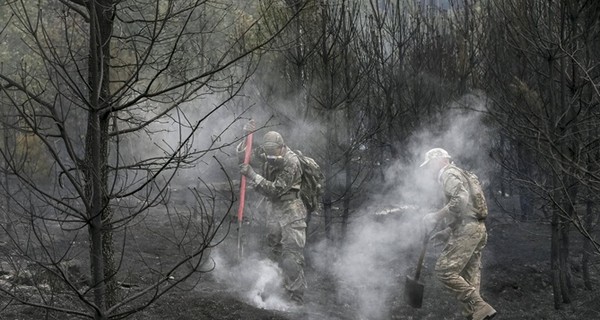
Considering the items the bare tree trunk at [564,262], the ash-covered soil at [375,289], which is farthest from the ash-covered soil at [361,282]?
the bare tree trunk at [564,262]

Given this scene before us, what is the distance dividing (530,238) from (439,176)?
256 inches

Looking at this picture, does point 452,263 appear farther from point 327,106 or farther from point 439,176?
point 327,106

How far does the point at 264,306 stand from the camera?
7.87m

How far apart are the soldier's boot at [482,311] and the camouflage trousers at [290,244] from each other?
208 cm

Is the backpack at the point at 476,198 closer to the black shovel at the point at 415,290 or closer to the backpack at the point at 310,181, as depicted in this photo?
the black shovel at the point at 415,290

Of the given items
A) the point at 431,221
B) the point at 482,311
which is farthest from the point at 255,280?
the point at 482,311

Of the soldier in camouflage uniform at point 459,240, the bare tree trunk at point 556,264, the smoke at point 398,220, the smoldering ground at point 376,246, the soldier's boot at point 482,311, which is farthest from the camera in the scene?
the smoke at point 398,220

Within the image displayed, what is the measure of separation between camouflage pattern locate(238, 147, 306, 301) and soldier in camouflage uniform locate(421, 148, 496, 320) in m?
1.61

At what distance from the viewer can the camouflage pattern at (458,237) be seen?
722 cm

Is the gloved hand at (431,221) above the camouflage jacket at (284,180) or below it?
below

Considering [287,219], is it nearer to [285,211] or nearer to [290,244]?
[285,211]

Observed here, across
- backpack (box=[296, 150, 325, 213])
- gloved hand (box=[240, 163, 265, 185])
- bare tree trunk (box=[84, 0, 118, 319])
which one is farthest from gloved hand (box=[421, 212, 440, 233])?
bare tree trunk (box=[84, 0, 118, 319])

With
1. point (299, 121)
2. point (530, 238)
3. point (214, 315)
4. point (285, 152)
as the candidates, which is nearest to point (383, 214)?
point (530, 238)

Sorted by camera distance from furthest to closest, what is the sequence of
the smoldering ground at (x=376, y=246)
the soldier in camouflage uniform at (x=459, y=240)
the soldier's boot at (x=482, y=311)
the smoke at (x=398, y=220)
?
the smoke at (x=398, y=220), the smoldering ground at (x=376, y=246), the soldier in camouflage uniform at (x=459, y=240), the soldier's boot at (x=482, y=311)
